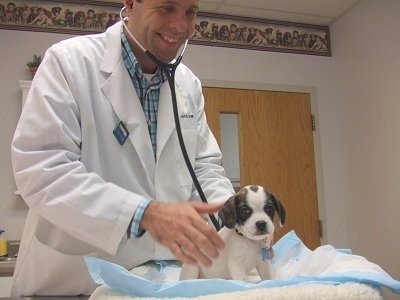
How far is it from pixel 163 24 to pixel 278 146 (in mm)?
2246

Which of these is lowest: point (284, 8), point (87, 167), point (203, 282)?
point (203, 282)

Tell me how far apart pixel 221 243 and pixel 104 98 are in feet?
1.64

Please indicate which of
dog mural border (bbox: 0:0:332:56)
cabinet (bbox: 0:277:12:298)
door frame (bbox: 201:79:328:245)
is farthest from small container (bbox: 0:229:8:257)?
door frame (bbox: 201:79:328:245)

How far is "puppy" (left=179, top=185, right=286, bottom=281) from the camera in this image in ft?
2.82

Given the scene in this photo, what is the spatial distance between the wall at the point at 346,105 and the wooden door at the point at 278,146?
0.10 meters

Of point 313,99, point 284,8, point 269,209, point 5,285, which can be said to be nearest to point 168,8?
point 269,209

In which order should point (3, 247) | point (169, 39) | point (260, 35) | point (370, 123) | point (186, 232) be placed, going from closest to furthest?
point (186, 232) → point (169, 39) → point (3, 247) → point (370, 123) → point (260, 35)

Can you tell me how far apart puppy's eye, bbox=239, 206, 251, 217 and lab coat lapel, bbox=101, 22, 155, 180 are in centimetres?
23

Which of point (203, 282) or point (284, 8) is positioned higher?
point (284, 8)

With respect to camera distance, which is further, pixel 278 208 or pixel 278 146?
pixel 278 146

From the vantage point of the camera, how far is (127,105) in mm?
946

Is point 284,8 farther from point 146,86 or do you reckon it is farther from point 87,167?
point 87,167

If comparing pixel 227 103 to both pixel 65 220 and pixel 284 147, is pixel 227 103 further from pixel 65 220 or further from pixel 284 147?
pixel 65 220

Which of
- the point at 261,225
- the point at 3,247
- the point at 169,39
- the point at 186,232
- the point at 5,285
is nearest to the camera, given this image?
the point at 186,232
